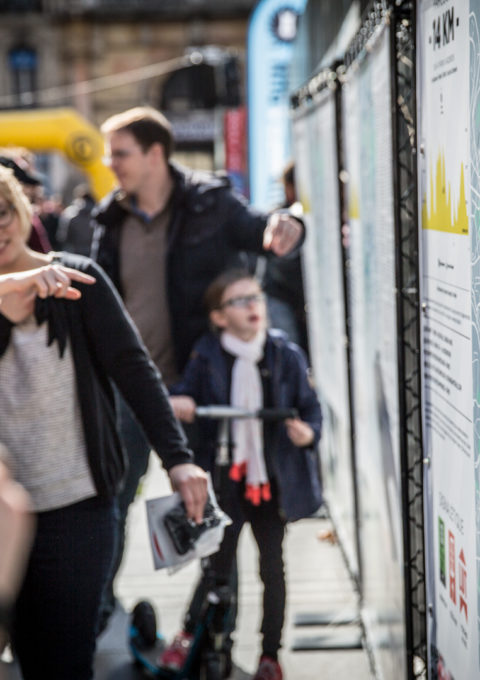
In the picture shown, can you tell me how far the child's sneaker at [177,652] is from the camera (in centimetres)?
400

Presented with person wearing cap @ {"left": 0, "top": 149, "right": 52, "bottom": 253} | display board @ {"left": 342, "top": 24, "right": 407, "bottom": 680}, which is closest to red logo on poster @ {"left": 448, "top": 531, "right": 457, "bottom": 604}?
display board @ {"left": 342, "top": 24, "right": 407, "bottom": 680}

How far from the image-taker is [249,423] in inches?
154

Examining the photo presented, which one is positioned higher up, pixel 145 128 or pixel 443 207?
pixel 145 128

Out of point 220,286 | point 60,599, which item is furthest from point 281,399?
point 60,599

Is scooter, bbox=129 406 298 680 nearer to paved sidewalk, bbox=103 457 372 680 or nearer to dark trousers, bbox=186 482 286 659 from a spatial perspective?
dark trousers, bbox=186 482 286 659

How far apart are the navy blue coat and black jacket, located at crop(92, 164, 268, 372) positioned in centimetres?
21

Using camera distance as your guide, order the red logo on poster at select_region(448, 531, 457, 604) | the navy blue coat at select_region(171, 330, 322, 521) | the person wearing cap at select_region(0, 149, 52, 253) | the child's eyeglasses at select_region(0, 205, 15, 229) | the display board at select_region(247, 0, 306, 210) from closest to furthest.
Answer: the red logo on poster at select_region(448, 531, 457, 604)
the child's eyeglasses at select_region(0, 205, 15, 229)
the navy blue coat at select_region(171, 330, 322, 521)
the person wearing cap at select_region(0, 149, 52, 253)
the display board at select_region(247, 0, 306, 210)

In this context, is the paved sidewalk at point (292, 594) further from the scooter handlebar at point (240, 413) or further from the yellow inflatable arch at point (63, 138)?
the yellow inflatable arch at point (63, 138)

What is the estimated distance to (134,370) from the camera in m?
2.95

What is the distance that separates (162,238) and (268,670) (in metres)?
1.63

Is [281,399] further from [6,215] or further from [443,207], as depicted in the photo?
[443,207]

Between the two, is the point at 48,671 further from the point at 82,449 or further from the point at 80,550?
the point at 82,449

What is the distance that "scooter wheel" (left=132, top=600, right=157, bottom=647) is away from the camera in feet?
14.0

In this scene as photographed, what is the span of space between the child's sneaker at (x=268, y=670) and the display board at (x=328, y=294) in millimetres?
916
